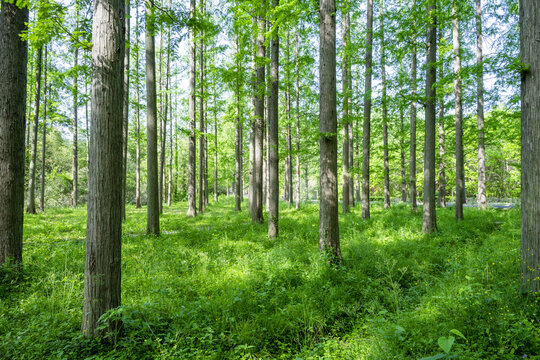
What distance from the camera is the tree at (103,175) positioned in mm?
3258

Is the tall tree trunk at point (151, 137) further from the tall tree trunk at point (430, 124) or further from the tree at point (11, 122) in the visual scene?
the tall tree trunk at point (430, 124)

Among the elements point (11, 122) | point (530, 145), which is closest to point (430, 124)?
point (530, 145)

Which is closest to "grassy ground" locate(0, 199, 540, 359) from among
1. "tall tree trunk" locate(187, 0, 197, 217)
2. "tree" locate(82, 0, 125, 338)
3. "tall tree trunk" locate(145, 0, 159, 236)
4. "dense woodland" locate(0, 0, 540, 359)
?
"dense woodland" locate(0, 0, 540, 359)

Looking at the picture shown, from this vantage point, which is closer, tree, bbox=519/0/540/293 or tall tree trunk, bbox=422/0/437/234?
tree, bbox=519/0/540/293

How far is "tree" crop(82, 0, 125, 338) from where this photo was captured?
3.26m

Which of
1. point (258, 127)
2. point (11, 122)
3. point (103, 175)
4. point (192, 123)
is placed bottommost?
point (103, 175)

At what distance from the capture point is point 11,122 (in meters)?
5.00

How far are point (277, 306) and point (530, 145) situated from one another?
490 centimetres

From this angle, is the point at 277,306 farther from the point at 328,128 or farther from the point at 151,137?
the point at 151,137

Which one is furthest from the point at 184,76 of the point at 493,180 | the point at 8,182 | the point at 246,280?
the point at 493,180

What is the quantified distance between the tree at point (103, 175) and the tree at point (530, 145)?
20.2ft

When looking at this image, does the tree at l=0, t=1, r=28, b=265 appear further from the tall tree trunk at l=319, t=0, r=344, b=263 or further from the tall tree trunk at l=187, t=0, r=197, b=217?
the tall tree trunk at l=187, t=0, r=197, b=217

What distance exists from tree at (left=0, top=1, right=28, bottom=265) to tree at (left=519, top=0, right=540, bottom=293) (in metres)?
9.16

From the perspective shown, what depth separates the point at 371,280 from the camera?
5340 millimetres
